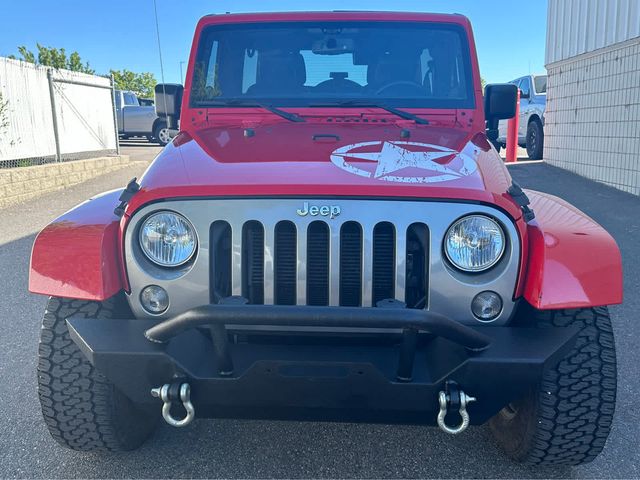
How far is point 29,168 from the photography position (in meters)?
9.41

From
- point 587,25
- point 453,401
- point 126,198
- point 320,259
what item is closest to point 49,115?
point 126,198

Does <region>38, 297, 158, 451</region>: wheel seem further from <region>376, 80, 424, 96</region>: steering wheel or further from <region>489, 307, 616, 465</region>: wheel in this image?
<region>376, 80, 424, 96</region>: steering wheel

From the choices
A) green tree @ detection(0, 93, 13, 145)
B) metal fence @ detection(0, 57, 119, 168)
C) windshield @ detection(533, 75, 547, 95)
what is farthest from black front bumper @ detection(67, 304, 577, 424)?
windshield @ detection(533, 75, 547, 95)

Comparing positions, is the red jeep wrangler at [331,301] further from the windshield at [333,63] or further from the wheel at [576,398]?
the windshield at [333,63]

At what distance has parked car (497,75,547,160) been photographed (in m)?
14.2

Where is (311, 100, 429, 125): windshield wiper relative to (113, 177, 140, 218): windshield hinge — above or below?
above

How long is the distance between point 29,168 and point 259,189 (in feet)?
27.8

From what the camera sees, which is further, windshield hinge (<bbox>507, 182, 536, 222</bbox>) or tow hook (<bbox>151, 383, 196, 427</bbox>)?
windshield hinge (<bbox>507, 182, 536, 222</bbox>)

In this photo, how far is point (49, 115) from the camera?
10766 millimetres

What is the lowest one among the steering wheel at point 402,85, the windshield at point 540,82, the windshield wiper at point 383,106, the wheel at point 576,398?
the wheel at point 576,398

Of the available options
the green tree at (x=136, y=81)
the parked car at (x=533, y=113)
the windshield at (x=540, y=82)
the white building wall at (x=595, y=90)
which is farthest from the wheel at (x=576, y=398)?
the green tree at (x=136, y=81)

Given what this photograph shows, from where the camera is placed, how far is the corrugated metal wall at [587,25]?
941 cm

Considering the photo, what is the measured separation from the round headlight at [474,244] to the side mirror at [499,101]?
1626 millimetres

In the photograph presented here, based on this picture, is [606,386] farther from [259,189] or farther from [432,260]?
[259,189]
